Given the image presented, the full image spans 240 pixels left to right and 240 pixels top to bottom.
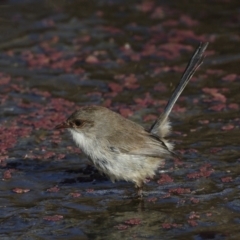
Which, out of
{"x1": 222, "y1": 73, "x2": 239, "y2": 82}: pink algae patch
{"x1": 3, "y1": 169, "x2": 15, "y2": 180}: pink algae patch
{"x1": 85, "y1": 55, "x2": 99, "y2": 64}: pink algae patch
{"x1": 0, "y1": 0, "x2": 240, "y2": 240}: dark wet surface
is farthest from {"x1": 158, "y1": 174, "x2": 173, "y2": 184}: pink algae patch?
{"x1": 85, "y1": 55, "x2": 99, "y2": 64}: pink algae patch

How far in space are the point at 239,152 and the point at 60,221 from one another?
113 inches

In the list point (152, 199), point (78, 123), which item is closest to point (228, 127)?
point (152, 199)

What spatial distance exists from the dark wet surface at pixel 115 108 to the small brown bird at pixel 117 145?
30cm

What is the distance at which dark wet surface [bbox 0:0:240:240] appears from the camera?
8.76 m

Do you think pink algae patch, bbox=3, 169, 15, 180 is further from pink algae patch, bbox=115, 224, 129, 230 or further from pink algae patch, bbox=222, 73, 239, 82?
pink algae patch, bbox=222, 73, 239, 82

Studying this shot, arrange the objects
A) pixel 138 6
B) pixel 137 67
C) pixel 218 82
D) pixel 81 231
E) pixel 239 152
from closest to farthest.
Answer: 1. pixel 81 231
2. pixel 239 152
3. pixel 218 82
4. pixel 137 67
5. pixel 138 6

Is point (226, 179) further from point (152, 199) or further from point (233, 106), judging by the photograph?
point (233, 106)

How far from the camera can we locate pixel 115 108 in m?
12.3

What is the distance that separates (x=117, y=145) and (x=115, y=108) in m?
2.92

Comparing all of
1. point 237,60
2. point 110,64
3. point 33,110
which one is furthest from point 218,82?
point 33,110

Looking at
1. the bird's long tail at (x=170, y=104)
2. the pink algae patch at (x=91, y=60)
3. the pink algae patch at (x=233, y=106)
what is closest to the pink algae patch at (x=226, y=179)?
the bird's long tail at (x=170, y=104)

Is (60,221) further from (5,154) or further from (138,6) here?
(138,6)

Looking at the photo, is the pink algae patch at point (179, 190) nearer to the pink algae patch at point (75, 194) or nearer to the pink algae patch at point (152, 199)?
the pink algae patch at point (152, 199)

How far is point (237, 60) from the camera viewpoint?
1388cm
